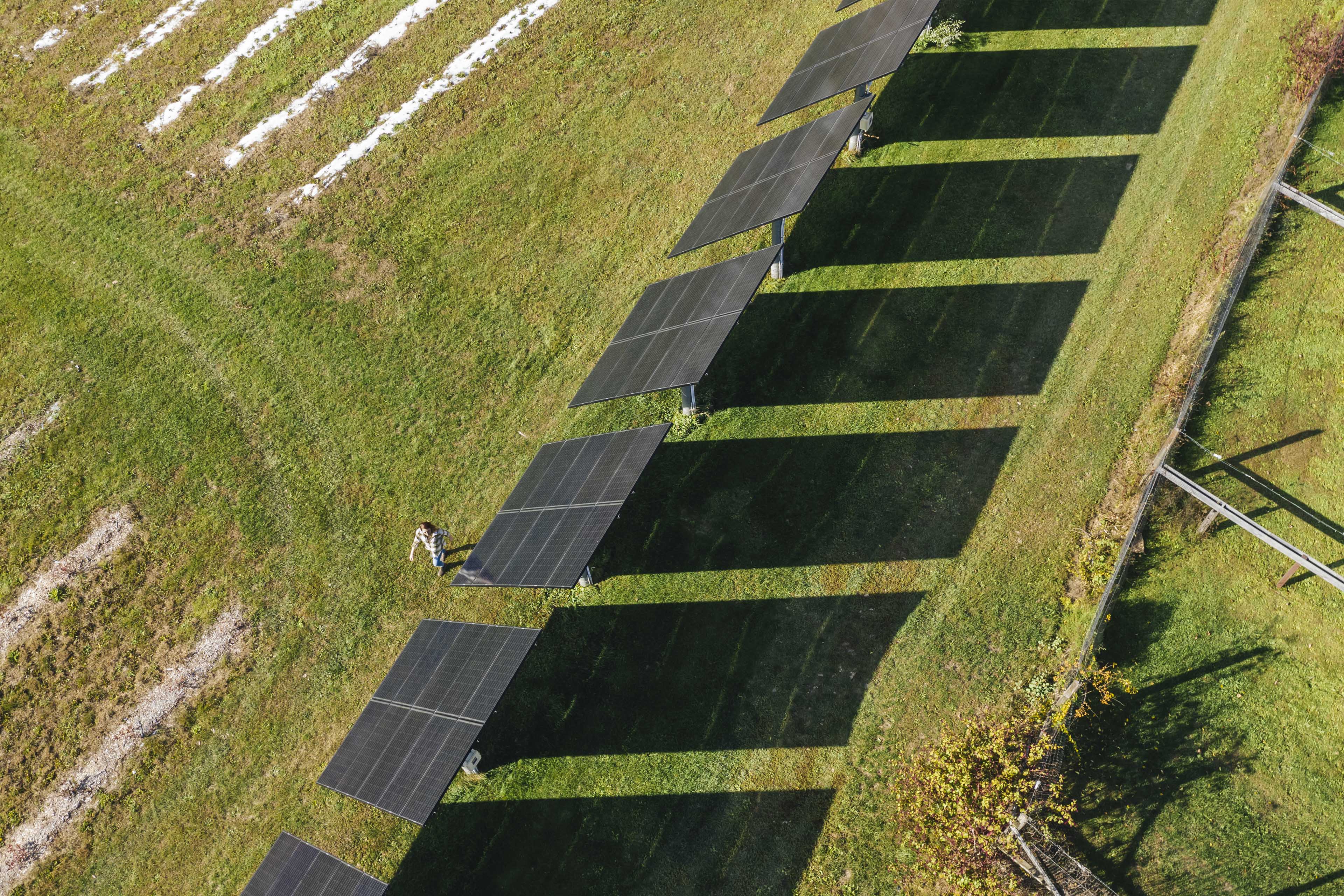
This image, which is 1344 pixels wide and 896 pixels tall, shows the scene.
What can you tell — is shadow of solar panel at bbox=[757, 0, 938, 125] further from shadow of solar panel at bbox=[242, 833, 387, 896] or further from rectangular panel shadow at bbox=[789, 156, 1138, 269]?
shadow of solar panel at bbox=[242, 833, 387, 896]

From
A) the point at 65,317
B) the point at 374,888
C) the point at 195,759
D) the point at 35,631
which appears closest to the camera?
the point at 374,888

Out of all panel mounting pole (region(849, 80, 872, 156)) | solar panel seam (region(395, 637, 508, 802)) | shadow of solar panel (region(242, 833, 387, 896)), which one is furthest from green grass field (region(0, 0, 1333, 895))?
solar panel seam (region(395, 637, 508, 802))

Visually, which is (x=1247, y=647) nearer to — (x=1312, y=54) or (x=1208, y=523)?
(x=1208, y=523)

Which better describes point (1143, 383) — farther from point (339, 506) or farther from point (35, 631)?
point (35, 631)

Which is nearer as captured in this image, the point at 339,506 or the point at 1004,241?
the point at 339,506

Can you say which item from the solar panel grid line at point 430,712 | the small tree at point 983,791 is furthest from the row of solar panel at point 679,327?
the small tree at point 983,791

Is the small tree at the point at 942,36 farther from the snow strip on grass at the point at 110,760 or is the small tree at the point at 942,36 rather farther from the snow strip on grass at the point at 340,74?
the snow strip on grass at the point at 110,760

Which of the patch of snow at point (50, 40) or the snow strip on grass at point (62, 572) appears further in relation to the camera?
the patch of snow at point (50, 40)

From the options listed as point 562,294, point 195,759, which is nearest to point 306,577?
point 195,759
